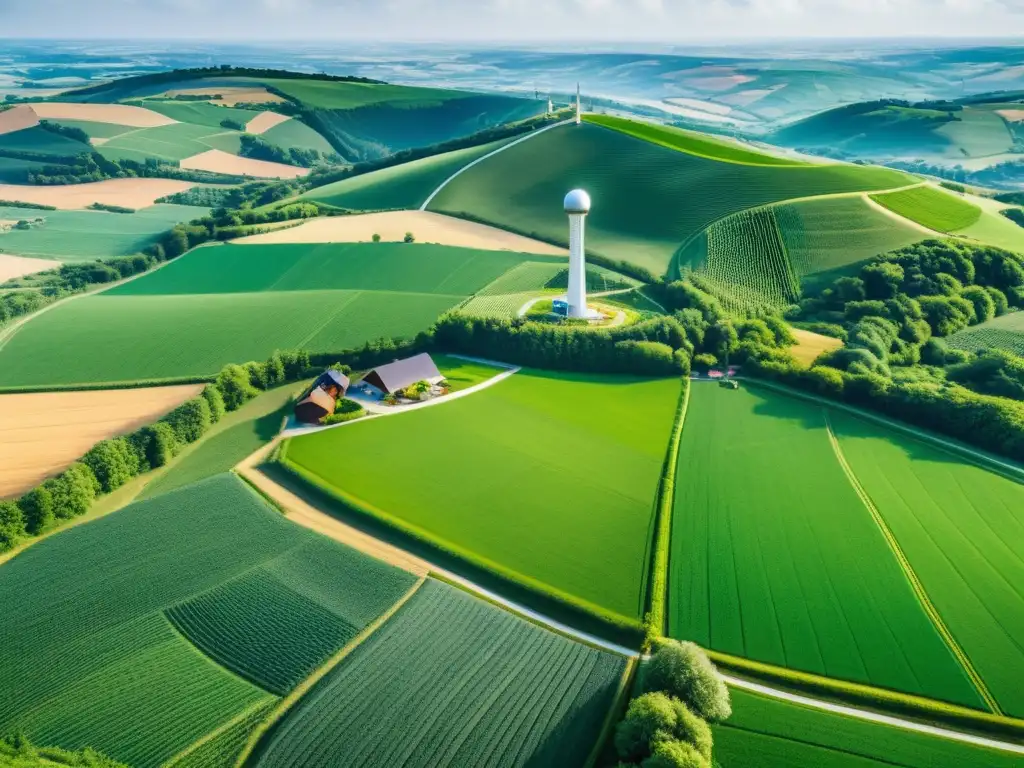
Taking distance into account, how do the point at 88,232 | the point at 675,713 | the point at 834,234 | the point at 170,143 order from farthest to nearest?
1. the point at 170,143
2. the point at 88,232
3. the point at 834,234
4. the point at 675,713

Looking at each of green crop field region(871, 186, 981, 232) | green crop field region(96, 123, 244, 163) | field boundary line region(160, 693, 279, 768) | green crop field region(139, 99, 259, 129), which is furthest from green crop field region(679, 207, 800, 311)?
green crop field region(139, 99, 259, 129)

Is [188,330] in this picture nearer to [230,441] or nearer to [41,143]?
[230,441]

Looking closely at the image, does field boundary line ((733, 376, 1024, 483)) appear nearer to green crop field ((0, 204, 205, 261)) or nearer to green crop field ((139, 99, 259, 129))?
green crop field ((0, 204, 205, 261))

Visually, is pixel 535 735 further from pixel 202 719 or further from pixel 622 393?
pixel 622 393

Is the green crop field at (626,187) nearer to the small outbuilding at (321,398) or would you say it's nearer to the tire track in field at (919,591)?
the small outbuilding at (321,398)

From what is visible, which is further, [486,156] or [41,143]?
[41,143]

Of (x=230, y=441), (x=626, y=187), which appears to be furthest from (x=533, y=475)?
(x=626, y=187)

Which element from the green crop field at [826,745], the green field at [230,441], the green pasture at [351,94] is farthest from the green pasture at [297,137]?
the green crop field at [826,745]
